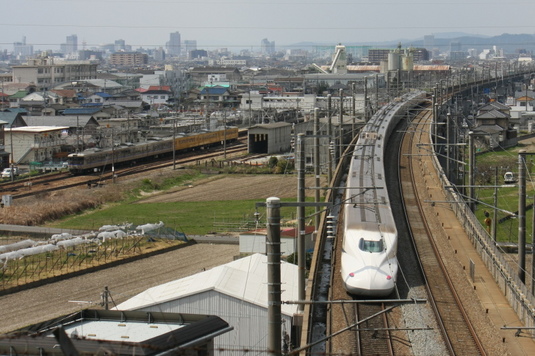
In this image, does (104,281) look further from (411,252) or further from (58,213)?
(58,213)

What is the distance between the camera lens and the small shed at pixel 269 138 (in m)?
35.5

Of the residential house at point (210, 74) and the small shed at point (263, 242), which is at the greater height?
the residential house at point (210, 74)

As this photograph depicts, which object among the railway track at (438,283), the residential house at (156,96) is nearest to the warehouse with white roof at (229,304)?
the railway track at (438,283)

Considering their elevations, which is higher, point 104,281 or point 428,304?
point 428,304

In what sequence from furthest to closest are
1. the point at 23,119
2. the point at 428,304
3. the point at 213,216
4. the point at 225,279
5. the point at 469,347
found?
the point at 23,119 → the point at 213,216 → the point at 225,279 → the point at 428,304 → the point at 469,347

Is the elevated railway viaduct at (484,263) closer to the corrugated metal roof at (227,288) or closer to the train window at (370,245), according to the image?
the train window at (370,245)

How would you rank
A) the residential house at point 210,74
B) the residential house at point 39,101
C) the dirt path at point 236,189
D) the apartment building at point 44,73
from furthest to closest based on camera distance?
the residential house at point 210,74 → the apartment building at point 44,73 → the residential house at point 39,101 → the dirt path at point 236,189

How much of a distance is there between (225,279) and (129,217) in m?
11.0

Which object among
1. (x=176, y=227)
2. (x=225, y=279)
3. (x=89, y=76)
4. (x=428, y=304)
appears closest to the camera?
(x=428, y=304)

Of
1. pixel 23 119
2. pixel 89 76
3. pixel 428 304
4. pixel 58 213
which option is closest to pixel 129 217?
pixel 58 213

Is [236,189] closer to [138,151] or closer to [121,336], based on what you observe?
[138,151]

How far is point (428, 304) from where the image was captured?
9.50 meters

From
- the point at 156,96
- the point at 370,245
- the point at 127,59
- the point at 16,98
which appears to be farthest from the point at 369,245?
the point at 127,59

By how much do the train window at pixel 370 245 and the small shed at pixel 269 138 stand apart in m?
25.4
